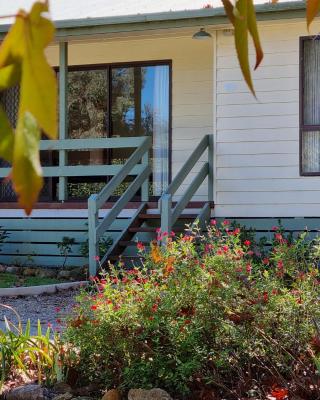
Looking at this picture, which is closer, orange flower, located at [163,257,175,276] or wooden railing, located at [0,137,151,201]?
orange flower, located at [163,257,175,276]

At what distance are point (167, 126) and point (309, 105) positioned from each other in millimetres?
2904

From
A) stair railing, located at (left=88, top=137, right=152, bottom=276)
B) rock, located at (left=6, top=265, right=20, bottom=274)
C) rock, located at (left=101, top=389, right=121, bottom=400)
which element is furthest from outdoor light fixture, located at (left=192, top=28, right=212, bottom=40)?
rock, located at (left=101, top=389, right=121, bottom=400)

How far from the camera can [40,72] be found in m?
0.81

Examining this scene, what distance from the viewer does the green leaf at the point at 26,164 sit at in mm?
765

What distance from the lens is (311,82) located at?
9711mm

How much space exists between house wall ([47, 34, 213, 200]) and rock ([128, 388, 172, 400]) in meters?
7.78

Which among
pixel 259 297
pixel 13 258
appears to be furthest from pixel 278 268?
pixel 13 258

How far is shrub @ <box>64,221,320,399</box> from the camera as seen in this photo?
3.75 metres

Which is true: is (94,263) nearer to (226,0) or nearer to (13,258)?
(13,258)

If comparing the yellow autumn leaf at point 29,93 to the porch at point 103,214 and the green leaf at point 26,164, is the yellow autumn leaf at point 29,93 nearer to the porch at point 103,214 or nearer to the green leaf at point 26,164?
the green leaf at point 26,164

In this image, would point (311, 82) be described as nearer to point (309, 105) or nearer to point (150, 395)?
point (309, 105)

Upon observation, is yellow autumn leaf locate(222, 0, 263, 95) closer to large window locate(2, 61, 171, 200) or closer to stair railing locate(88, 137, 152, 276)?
stair railing locate(88, 137, 152, 276)

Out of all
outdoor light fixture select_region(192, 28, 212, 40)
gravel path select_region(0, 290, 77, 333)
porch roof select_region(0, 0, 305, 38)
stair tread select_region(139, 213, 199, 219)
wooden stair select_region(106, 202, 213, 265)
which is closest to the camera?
gravel path select_region(0, 290, 77, 333)

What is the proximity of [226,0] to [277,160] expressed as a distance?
29.0ft
